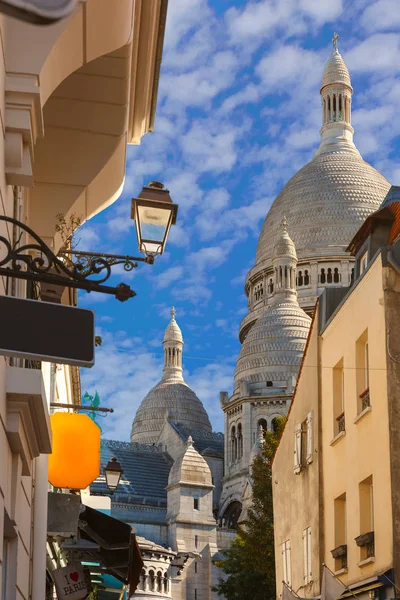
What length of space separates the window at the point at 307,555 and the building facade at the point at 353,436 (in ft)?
0.06

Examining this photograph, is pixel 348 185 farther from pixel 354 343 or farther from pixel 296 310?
pixel 354 343

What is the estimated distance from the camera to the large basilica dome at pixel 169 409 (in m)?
109

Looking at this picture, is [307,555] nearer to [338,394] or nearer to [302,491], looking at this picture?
[302,491]

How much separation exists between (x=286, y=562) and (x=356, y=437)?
747 cm

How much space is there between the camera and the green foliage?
36781mm

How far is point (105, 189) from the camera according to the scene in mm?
11305

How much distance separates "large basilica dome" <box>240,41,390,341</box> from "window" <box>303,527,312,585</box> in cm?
8370

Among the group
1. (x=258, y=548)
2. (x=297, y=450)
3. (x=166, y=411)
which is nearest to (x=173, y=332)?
(x=166, y=411)

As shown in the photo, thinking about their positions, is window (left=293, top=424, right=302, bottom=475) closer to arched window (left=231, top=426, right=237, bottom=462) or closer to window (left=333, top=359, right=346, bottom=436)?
window (left=333, top=359, right=346, bottom=436)

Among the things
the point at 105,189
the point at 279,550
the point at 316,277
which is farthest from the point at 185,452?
the point at 105,189

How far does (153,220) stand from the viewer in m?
8.92

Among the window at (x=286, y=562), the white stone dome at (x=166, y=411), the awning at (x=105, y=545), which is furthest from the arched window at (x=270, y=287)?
the awning at (x=105, y=545)

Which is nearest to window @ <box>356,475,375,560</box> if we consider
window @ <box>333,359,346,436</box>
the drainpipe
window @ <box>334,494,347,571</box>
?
window @ <box>334,494,347,571</box>

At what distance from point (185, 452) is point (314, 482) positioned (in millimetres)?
69973
